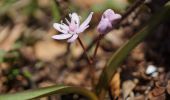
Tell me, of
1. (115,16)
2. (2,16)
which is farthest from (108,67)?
(2,16)

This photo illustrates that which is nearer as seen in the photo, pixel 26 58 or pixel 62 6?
pixel 62 6

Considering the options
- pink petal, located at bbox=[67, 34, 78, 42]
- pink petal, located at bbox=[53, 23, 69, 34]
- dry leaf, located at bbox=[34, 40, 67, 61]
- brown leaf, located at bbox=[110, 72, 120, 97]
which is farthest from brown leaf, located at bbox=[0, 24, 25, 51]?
pink petal, located at bbox=[67, 34, 78, 42]

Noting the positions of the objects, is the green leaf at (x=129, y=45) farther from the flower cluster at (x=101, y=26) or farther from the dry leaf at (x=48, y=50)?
the dry leaf at (x=48, y=50)

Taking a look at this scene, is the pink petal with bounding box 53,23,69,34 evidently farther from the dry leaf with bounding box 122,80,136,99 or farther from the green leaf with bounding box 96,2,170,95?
the dry leaf with bounding box 122,80,136,99

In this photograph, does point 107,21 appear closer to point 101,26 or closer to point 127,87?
point 101,26

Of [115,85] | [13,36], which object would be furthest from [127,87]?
[13,36]

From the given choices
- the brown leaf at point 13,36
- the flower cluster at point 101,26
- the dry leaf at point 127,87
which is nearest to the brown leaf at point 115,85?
the dry leaf at point 127,87

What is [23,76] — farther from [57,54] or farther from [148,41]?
[148,41]

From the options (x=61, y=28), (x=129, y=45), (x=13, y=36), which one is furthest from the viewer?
(x=13, y=36)
